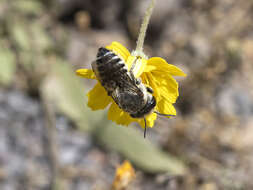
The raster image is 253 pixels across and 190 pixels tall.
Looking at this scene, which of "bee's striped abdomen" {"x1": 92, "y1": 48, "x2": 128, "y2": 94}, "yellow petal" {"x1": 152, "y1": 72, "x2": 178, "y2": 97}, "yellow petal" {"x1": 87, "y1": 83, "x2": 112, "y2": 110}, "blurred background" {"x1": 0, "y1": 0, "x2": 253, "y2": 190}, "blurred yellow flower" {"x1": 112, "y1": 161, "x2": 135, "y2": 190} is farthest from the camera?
"blurred background" {"x1": 0, "y1": 0, "x2": 253, "y2": 190}

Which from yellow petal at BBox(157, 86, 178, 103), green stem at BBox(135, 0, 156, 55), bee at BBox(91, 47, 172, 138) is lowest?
bee at BBox(91, 47, 172, 138)

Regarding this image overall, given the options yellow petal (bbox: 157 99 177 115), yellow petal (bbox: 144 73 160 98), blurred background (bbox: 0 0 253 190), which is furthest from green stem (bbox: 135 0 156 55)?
blurred background (bbox: 0 0 253 190)

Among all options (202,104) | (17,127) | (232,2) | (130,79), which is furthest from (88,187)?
(232,2)

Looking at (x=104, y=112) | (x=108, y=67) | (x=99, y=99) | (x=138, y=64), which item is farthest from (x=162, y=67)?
(x=104, y=112)

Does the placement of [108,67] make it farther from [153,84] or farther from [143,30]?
[153,84]

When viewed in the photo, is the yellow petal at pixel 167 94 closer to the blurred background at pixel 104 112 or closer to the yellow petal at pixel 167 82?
the yellow petal at pixel 167 82

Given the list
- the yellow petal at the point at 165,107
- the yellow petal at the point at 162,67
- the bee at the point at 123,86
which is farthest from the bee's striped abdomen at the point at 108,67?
the yellow petal at the point at 165,107

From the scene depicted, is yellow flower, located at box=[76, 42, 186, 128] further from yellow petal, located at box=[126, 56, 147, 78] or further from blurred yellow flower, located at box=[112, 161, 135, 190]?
blurred yellow flower, located at box=[112, 161, 135, 190]
